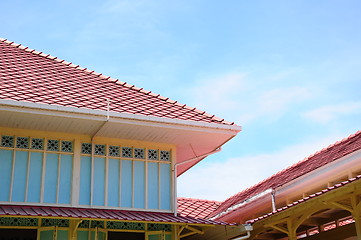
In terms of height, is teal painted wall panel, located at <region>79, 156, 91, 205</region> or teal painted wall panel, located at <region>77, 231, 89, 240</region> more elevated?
teal painted wall panel, located at <region>79, 156, 91, 205</region>

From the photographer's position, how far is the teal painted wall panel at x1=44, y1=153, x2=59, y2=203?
12.4 metres

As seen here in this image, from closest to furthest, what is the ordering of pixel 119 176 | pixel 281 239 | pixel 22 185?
1. pixel 22 185
2. pixel 119 176
3. pixel 281 239

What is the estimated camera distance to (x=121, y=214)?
1236 cm

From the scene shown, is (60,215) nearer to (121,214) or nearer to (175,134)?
(121,214)

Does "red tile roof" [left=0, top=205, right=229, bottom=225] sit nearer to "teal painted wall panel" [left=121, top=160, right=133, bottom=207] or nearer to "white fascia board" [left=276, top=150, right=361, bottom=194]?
"teal painted wall panel" [left=121, top=160, right=133, bottom=207]

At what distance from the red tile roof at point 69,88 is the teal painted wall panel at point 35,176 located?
3.86 ft

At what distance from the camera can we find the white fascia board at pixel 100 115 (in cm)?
1175

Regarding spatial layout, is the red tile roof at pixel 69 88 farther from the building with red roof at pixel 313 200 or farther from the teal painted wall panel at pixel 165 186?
the building with red roof at pixel 313 200

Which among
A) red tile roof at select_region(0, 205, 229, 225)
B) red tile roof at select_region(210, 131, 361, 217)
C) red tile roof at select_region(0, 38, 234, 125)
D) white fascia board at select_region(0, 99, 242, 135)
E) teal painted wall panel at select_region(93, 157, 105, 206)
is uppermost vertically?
red tile roof at select_region(0, 38, 234, 125)

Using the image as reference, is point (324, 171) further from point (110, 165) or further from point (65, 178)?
point (65, 178)

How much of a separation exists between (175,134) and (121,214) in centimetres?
214

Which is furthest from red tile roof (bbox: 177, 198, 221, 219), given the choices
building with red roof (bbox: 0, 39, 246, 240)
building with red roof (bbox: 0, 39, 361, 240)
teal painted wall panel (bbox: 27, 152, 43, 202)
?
teal painted wall panel (bbox: 27, 152, 43, 202)

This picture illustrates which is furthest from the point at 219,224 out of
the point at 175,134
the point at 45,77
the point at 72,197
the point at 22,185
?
the point at 45,77

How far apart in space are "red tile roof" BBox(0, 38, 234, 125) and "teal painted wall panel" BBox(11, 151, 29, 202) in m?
1.18
